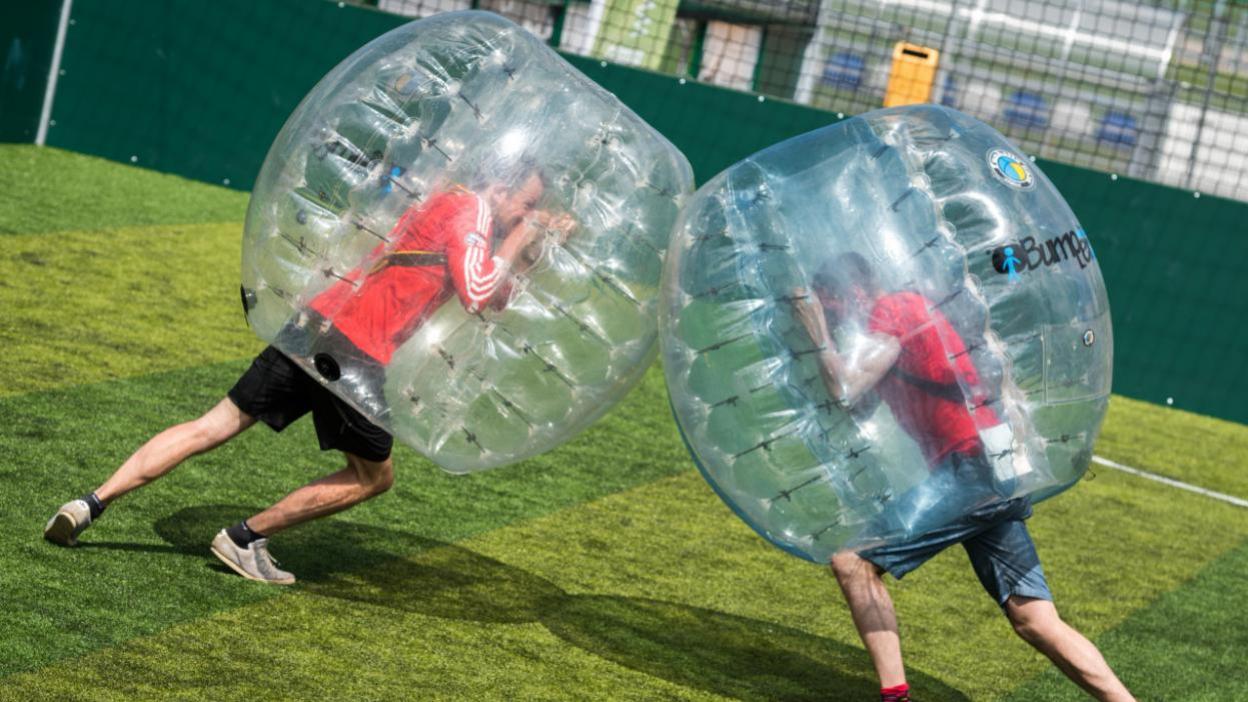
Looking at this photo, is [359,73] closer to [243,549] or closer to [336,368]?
[336,368]

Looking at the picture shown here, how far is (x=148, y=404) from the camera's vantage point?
7223 mm

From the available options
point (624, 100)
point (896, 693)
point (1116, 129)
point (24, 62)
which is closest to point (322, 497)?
point (896, 693)

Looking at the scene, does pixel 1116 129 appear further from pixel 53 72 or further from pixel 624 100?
pixel 53 72

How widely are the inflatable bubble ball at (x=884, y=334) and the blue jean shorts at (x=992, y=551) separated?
0.15 meters

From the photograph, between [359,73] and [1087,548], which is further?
[1087,548]

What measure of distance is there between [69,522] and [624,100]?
757 centimetres

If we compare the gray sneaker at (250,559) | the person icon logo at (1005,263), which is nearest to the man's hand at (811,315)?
the person icon logo at (1005,263)

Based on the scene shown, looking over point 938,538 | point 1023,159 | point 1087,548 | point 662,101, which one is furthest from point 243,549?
point 662,101

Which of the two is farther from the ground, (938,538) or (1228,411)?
(938,538)

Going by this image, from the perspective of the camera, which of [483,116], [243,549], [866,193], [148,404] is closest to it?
[866,193]

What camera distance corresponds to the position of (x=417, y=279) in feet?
15.7

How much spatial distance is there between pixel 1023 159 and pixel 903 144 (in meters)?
0.40

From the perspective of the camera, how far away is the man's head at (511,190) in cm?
474

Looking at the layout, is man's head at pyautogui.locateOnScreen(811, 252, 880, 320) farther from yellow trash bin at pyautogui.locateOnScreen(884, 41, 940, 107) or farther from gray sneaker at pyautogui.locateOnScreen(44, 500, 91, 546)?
yellow trash bin at pyautogui.locateOnScreen(884, 41, 940, 107)
